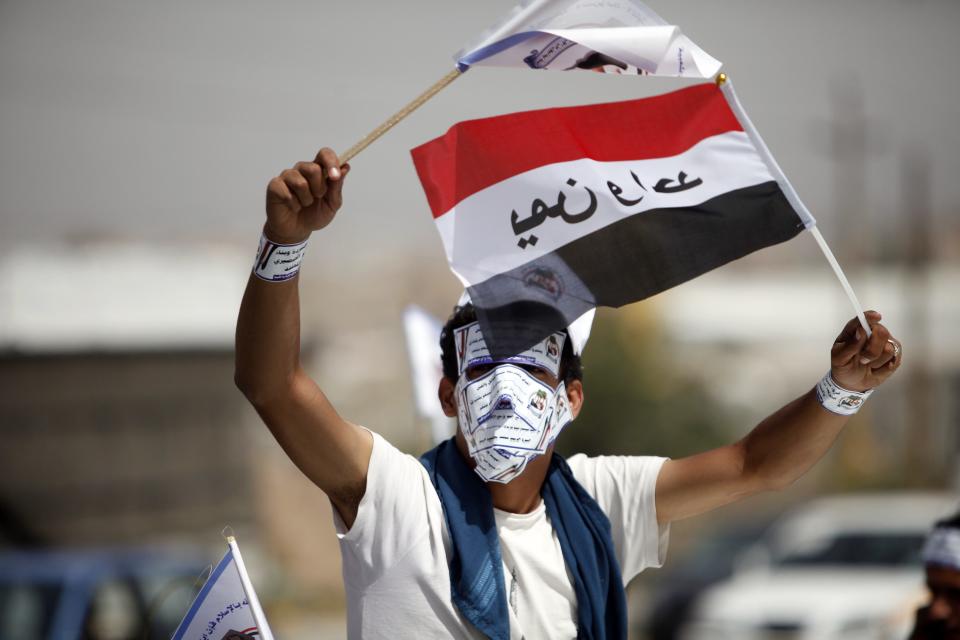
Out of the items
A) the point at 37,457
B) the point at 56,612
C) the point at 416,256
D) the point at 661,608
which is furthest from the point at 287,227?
the point at 416,256

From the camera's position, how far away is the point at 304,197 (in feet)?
9.16

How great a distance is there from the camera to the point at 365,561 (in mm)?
3057

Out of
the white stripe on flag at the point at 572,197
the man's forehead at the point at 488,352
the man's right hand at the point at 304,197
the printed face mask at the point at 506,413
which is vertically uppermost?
the man's right hand at the point at 304,197

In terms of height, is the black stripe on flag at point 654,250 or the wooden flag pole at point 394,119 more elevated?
the wooden flag pole at point 394,119

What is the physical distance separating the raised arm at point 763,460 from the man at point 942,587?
28.1 inches

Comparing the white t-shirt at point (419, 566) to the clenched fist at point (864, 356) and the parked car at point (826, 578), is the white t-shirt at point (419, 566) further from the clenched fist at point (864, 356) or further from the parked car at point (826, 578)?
the parked car at point (826, 578)

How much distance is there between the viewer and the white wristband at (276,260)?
2854 mm

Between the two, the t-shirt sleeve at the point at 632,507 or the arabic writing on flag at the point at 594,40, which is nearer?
the arabic writing on flag at the point at 594,40

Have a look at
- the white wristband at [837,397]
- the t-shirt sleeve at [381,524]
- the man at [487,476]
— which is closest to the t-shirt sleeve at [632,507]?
the man at [487,476]

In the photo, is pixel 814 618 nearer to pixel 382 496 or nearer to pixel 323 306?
pixel 382 496

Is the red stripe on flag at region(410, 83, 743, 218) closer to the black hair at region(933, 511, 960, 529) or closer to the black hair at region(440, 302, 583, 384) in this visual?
the black hair at region(440, 302, 583, 384)

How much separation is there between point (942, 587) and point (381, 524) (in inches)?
72.8

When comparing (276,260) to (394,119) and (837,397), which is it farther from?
(837,397)

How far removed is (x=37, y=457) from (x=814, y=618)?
47.2ft
